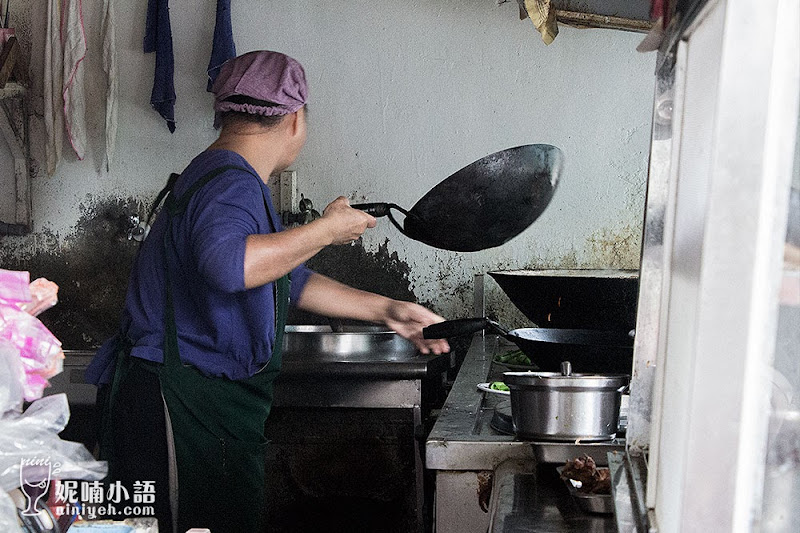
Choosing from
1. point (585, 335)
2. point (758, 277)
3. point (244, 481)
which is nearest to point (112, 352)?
point (244, 481)

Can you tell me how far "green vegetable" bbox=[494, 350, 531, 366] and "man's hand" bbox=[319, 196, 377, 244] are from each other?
0.93 metres

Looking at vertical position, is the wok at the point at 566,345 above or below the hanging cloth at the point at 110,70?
below

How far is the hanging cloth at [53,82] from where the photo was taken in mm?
3498

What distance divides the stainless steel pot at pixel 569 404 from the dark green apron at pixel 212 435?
80 centimetres

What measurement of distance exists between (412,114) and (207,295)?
1796mm

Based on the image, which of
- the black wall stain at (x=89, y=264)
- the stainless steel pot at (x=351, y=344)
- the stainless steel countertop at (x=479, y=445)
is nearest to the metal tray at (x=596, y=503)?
the stainless steel countertop at (x=479, y=445)

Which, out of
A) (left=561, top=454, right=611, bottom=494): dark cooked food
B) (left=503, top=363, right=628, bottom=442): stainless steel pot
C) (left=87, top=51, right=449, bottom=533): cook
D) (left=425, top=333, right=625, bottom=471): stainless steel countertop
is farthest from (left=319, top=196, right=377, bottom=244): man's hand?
(left=561, top=454, right=611, bottom=494): dark cooked food

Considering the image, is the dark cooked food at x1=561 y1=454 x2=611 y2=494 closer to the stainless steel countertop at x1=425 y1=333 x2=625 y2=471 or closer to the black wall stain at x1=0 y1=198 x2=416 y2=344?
the stainless steel countertop at x1=425 y1=333 x2=625 y2=471

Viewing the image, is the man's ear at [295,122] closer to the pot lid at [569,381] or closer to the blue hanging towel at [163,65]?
the pot lid at [569,381]

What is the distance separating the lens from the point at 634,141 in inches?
136

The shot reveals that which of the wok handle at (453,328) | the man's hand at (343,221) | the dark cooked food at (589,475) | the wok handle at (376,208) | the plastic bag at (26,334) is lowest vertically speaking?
the dark cooked food at (589,475)

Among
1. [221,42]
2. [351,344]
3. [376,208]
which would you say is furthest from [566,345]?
[221,42]

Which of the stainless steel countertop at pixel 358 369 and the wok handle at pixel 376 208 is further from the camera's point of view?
the stainless steel countertop at pixel 358 369

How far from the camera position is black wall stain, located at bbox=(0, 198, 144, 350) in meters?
3.72
